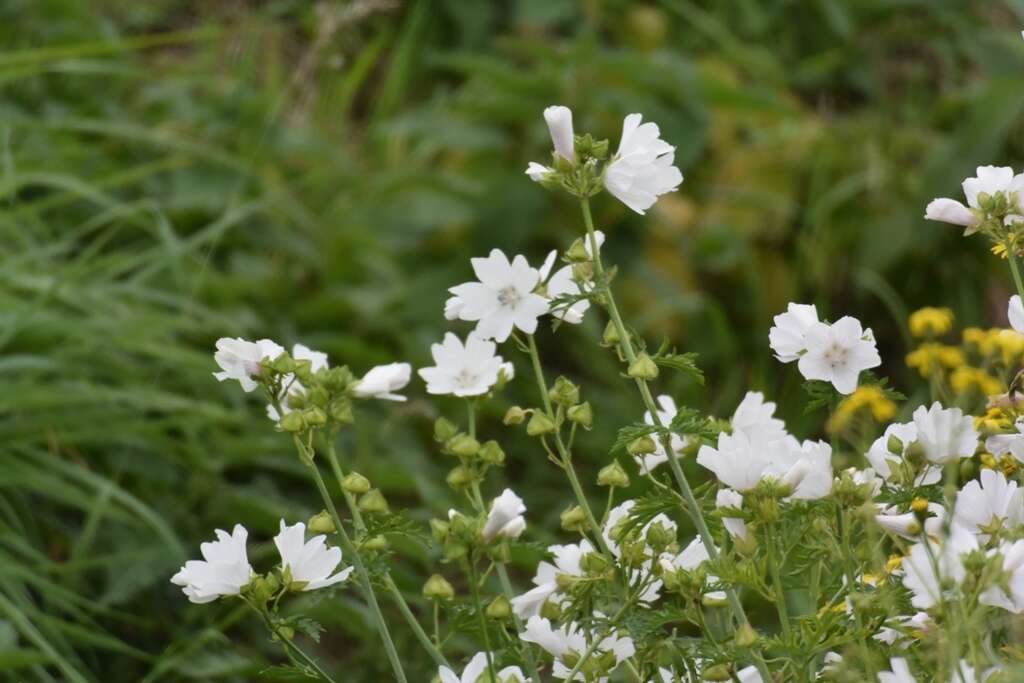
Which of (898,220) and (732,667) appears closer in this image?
(732,667)

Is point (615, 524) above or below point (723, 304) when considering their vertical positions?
above

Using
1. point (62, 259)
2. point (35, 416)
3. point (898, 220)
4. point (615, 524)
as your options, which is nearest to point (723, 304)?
point (898, 220)

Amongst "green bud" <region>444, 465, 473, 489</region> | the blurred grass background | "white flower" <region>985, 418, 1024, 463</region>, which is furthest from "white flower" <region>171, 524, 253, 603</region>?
the blurred grass background

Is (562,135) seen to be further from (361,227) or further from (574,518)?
(361,227)

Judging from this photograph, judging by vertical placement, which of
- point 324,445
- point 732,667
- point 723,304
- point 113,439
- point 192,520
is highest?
point 324,445

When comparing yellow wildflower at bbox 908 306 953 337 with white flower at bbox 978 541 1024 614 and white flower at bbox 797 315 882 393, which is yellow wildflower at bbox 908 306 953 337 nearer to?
white flower at bbox 797 315 882 393

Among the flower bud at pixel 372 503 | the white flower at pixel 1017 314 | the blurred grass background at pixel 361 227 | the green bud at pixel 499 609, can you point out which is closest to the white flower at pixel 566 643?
the green bud at pixel 499 609

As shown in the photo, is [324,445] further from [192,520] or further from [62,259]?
[62,259]
